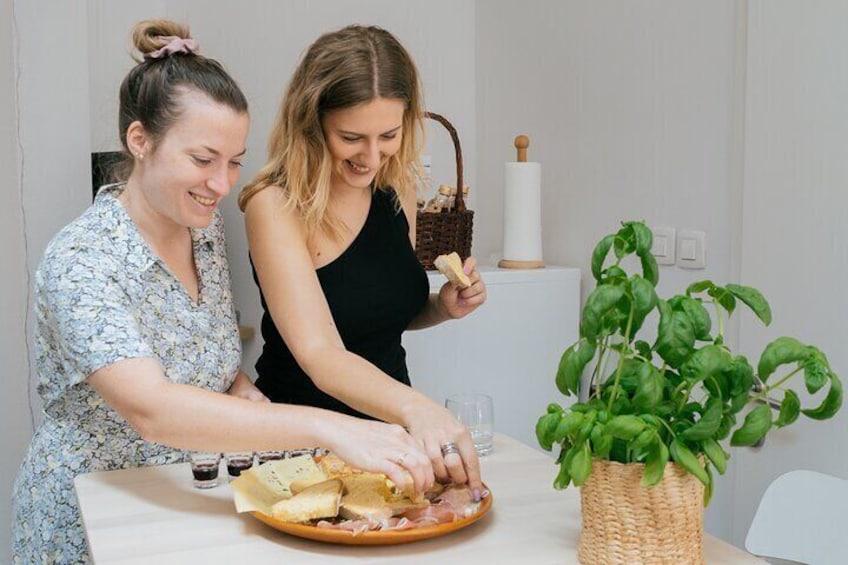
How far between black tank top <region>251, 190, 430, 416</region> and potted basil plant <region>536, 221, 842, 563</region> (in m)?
0.84

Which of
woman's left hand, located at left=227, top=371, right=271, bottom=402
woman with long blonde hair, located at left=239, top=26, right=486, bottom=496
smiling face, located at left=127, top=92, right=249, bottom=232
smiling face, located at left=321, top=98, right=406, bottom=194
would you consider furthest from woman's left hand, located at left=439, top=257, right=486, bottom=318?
smiling face, located at left=127, top=92, right=249, bottom=232

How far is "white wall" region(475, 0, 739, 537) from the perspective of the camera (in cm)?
234

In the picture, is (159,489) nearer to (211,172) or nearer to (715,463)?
(211,172)

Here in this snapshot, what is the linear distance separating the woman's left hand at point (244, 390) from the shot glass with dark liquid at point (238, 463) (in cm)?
24

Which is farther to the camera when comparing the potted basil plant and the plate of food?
the plate of food

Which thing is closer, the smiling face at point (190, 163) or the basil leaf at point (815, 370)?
the basil leaf at point (815, 370)

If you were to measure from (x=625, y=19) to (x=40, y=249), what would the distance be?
164 centimetres

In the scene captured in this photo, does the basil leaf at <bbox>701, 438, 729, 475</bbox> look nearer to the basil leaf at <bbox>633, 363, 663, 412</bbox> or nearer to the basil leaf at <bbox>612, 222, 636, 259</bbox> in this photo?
the basil leaf at <bbox>633, 363, 663, 412</bbox>

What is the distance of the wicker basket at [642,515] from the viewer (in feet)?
3.73

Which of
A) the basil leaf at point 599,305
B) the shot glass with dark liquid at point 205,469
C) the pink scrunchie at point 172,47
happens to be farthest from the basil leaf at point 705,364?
the pink scrunchie at point 172,47

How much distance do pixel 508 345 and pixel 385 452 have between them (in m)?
1.44

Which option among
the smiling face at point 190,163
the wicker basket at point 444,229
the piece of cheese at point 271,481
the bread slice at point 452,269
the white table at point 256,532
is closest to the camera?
the white table at point 256,532

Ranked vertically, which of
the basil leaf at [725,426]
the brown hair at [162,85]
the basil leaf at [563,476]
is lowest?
the basil leaf at [563,476]

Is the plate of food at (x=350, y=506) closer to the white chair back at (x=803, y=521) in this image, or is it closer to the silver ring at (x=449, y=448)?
the silver ring at (x=449, y=448)
